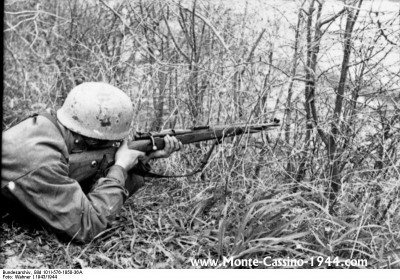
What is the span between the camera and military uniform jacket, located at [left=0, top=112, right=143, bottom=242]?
2533mm

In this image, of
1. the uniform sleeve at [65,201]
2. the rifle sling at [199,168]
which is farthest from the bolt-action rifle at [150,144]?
the uniform sleeve at [65,201]

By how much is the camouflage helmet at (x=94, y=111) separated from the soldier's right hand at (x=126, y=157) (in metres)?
0.18

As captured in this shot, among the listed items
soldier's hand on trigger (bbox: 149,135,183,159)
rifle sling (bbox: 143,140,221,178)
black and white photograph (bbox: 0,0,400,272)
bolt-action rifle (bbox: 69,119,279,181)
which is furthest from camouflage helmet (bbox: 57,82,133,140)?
rifle sling (bbox: 143,140,221,178)

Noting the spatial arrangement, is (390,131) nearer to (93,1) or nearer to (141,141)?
(141,141)

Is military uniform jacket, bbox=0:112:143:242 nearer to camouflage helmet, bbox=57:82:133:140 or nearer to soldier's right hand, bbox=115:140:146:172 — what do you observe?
camouflage helmet, bbox=57:82:133:140

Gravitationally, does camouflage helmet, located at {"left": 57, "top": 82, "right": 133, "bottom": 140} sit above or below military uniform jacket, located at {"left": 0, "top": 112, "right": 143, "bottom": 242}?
above

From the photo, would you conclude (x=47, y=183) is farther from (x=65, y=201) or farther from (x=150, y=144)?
(x=150, y=144)

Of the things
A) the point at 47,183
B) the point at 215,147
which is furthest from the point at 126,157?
the point at 215,147

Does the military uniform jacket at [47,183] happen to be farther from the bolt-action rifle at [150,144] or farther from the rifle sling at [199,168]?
the rifle sling at [199,168]

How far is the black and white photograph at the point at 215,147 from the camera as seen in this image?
2.61 metres

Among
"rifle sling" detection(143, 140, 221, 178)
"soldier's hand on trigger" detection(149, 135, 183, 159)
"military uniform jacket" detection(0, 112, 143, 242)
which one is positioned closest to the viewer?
"military uniform jacket" detection(0, 112, 143, 242)

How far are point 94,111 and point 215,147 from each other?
3.46 feet

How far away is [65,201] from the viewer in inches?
102

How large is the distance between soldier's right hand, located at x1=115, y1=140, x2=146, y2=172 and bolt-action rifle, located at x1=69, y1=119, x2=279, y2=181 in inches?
0.9
